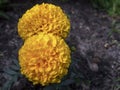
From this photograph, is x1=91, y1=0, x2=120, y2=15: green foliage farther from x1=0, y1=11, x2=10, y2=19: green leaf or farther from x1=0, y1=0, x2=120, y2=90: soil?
x1=0, y1=11, x2=10, y2=19: green leaf

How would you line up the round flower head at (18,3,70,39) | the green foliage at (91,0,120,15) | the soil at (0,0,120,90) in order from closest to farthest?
the round flower head at (18,3,70,39), the soil at (0,0,120,90), the green foliage at (91,0,120,15)

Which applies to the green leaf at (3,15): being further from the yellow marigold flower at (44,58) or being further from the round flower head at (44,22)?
the yellow marigold flower at (44,58)

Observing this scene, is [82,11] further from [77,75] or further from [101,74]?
[77,75]

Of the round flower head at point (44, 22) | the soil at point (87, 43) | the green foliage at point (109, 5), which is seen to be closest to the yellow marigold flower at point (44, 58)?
the round flower head at point (44, 22)

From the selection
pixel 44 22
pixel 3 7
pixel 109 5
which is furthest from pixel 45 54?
pixel 109 5

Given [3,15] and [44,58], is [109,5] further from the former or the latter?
[44,58]

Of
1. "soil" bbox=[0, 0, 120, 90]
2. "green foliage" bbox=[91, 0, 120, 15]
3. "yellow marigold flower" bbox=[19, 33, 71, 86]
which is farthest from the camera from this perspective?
"green foliage" bbox=[91, 0, 120, 15]

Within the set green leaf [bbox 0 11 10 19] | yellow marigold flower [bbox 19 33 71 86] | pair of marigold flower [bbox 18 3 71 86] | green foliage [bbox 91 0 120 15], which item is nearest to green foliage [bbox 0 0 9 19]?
green leaf [bbox 0 11 10 19]
